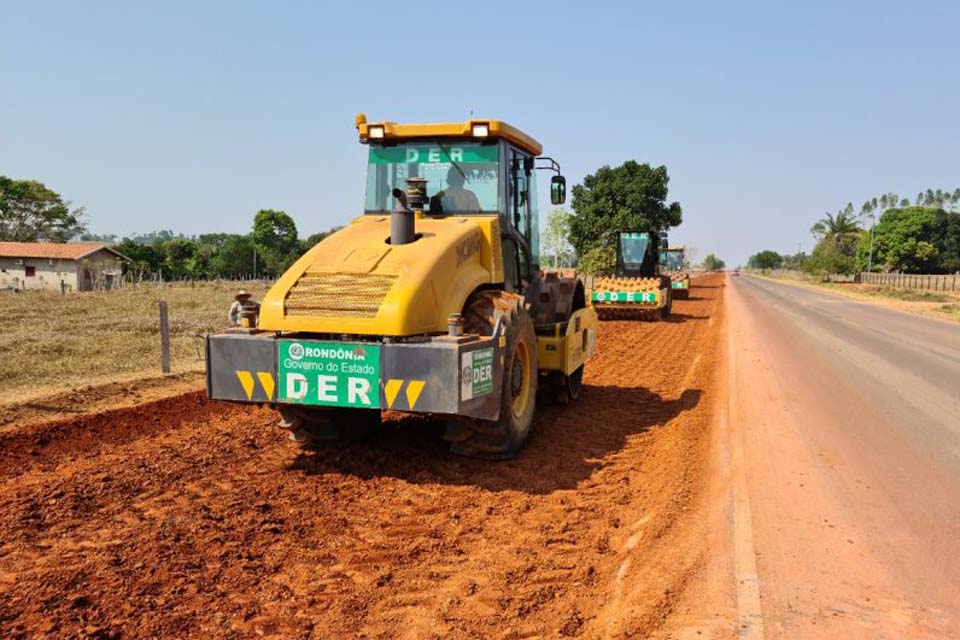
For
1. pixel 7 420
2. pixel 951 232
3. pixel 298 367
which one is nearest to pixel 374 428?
pixel 298 367

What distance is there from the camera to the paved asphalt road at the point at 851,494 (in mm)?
3689

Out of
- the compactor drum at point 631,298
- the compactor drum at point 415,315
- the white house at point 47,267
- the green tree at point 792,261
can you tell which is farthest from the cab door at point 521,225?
the green tree at point 792,261

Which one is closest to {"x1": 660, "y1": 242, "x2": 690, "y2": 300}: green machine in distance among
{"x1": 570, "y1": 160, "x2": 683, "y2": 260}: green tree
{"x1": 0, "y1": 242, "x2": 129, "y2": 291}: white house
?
{"x1": 570, "y1": 160, "x2": 683, "y2": 260}: green tree

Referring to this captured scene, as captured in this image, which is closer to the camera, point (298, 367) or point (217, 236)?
point (298, 367)

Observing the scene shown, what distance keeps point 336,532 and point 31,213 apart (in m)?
75.9

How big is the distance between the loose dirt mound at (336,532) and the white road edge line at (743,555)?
10.3 inches

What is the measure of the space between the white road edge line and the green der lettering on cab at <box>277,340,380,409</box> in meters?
2.61

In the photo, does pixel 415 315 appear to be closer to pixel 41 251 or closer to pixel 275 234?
pixel 41 251

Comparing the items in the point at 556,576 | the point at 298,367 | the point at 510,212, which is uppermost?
the point at 510,212

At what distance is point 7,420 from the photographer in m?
7.36

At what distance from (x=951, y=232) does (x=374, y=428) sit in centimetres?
10562

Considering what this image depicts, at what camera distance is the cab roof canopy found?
6824 mm

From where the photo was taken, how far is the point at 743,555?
4.32m

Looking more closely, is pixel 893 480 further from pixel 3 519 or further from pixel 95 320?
pixel 95 320
